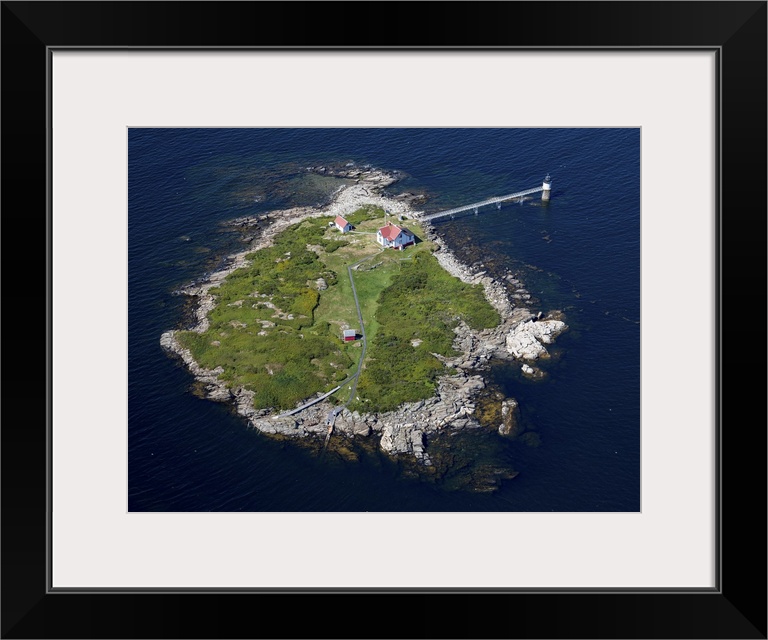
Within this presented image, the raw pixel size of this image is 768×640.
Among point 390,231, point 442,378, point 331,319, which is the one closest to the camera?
point 442,378

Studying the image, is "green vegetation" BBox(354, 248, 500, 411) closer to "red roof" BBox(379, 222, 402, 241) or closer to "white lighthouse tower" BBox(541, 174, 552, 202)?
"red roof" BBox(379, 222, 402, 241)

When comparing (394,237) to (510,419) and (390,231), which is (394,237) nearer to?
(390,231)

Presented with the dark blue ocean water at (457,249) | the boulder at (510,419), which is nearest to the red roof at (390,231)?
the dark blue ocean water at (457,249)

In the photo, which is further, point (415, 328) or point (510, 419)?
point (415, 328)
